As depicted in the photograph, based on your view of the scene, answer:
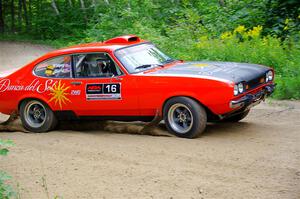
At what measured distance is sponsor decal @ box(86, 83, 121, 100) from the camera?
848cm

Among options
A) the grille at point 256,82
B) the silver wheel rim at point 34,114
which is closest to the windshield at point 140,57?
the grille at point 256,82

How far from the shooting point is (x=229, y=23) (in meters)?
16.7

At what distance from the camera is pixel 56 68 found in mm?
9211

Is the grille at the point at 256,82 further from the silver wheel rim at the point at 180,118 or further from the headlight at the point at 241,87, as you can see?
the silver wheel rim at the point at 180,118

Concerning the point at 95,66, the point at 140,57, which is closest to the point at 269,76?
the point at 140,57

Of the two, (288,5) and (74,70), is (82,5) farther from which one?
(74,70)

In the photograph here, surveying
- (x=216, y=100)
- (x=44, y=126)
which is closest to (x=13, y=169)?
(x=44, y=126)

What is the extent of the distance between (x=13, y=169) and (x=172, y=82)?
259 centimetres

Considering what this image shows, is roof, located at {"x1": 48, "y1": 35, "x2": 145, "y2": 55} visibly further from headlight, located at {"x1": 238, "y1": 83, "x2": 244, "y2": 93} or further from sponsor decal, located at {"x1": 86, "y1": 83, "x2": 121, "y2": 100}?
headlight, located at {"x1": 238, "y1": 83, "x2": 244, "y2": 93}

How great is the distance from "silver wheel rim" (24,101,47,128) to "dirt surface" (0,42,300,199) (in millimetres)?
304

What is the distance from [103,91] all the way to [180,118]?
1367mm

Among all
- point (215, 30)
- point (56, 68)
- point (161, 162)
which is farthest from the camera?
point (215, 30)

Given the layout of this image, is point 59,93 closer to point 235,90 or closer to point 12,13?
point 235,90

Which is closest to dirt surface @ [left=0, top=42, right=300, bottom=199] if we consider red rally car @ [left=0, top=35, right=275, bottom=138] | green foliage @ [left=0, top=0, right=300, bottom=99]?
red rally car @ [left=0, top=35, right=275, bottom=138]
